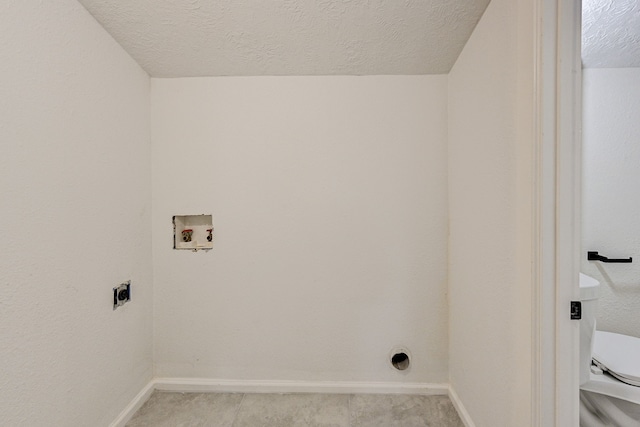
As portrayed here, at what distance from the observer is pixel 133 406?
151 centimetres

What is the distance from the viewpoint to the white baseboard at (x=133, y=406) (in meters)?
1.41

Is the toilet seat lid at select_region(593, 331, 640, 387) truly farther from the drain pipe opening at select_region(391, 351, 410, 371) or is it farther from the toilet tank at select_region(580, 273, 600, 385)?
the drain pipe opening at select_region(391, 351, 410, 371)

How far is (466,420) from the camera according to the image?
1415 mm

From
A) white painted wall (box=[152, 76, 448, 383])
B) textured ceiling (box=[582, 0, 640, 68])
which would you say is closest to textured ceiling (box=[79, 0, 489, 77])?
white painted wall (box=[152, 76, 448, 383])

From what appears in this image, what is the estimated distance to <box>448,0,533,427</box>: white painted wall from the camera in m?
0.95

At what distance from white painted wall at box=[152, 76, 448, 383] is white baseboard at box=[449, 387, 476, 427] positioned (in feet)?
0.33

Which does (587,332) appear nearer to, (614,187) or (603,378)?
(603,378)

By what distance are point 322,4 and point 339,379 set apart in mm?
2067

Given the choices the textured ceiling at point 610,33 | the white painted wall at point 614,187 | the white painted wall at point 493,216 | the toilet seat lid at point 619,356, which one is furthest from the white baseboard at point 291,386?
the textured ceiling at point 610,33

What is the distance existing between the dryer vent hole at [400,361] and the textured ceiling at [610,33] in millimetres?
2051

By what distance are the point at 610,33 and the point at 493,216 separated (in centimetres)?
129

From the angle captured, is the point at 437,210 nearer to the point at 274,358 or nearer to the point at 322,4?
the point at 322,4

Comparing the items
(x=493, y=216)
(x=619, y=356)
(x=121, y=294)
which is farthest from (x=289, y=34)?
(x=619, y=356)

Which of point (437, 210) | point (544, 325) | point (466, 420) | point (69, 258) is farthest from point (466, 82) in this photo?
point (69, 258)
